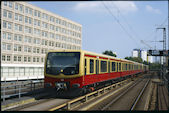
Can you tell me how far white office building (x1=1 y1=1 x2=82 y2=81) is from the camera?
49.2 m

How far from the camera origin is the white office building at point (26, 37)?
161 ft

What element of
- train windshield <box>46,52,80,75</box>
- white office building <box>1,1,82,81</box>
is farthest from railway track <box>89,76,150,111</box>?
white office building <box>1,1,82,81</box>

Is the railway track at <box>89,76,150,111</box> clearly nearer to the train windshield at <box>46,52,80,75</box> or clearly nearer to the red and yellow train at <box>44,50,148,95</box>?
the red and yellow train at <box>44,50,148,95</box>

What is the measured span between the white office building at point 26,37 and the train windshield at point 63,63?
31.8 m

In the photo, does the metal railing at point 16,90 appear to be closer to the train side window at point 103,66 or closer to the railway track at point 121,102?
the railway track at point 121,102

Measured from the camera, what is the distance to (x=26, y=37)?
5541 cm

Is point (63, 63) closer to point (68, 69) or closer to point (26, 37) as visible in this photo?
point (68, 69)

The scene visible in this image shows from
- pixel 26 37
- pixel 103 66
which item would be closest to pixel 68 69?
pixel 103 66

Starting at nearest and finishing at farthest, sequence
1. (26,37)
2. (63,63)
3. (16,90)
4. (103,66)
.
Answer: (63,63), (103,66), (16,90), (26,37)

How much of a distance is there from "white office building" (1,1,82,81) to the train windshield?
31843 millimetres

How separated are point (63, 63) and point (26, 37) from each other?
4419cm

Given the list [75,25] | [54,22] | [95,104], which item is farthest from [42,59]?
[95,104]

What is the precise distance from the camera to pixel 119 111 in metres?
11.4

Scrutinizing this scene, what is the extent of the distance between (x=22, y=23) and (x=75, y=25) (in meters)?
26.7
